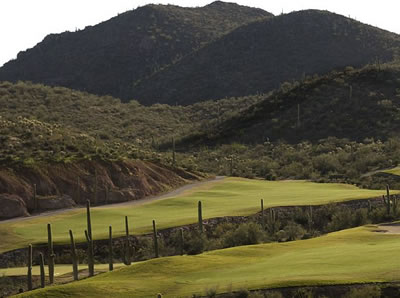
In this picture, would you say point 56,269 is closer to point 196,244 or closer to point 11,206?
point 196,244

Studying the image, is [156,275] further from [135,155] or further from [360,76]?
[360,76]

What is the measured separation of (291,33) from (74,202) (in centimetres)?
12321

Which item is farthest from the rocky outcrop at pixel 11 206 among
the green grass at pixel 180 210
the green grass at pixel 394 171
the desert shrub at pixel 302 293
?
the green grass at pixel 394 171

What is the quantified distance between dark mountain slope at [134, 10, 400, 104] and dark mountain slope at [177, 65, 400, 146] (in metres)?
34.3

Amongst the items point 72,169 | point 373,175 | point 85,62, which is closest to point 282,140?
point 373,175

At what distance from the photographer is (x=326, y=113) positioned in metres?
103

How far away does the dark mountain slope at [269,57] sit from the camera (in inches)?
5999

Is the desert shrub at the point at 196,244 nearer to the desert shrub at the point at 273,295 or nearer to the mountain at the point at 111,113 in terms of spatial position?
the desert shrub at the point at 273,295

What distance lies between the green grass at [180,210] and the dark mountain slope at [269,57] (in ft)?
307

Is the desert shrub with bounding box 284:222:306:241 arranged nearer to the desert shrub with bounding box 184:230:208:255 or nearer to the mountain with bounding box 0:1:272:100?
the desert shrub with bounding box 184:230:208:255

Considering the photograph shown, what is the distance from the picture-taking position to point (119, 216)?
149 feet

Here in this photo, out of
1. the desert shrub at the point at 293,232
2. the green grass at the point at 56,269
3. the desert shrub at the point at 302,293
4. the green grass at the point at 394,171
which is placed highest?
the green grass at the point at 394,171

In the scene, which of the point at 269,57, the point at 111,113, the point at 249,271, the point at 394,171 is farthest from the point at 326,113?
the point at 249,271

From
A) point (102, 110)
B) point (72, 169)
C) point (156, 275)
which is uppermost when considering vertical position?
point (102, 110)
